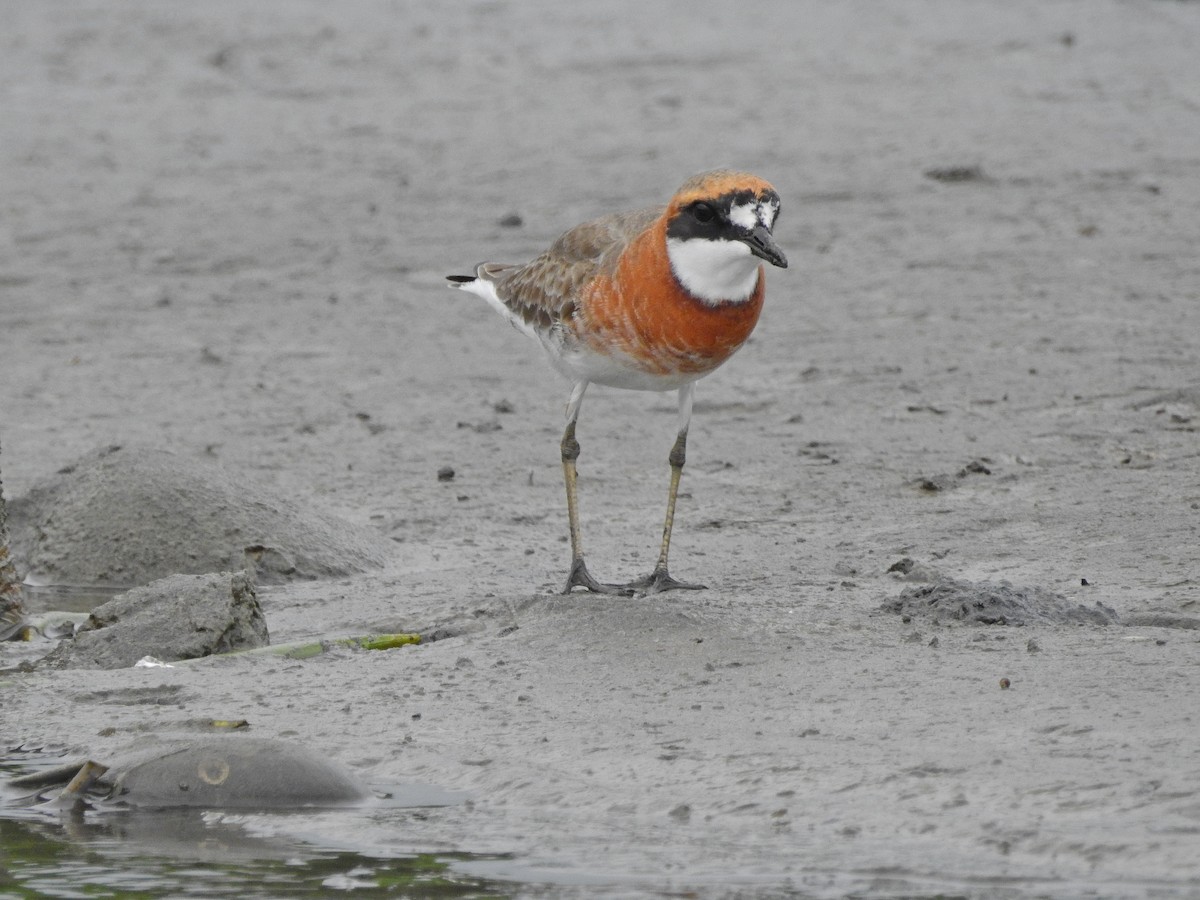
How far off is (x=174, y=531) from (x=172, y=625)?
1659 mm

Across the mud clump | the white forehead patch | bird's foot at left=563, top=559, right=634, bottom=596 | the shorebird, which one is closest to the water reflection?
the mud clump

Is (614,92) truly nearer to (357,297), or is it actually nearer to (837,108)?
(837,108)

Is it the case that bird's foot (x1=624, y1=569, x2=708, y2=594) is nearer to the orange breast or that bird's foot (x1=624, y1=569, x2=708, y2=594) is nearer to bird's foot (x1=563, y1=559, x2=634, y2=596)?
bird's foot (x1=563, y1=559, x2=634, y2=596)

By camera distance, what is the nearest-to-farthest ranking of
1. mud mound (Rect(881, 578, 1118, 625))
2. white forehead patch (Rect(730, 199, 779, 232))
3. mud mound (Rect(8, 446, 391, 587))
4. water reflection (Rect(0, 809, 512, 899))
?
water reflection (Rect(0, 809, 512, 899)) < mud mound (Rect(881, 578, 1118, 625)) < white forehead patch (Rect(730, 199, 779, 232)) < mud mound (Rect(8, 446, 391, 587))

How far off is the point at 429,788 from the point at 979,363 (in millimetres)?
6087

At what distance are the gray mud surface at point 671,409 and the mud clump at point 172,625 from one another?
264 mm

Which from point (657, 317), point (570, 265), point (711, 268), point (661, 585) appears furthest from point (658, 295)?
point (661, 585)

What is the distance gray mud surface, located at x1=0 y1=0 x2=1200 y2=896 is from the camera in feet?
18.2

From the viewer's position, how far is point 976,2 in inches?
840

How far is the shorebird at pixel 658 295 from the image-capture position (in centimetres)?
705

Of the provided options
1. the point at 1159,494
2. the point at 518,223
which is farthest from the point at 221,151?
the point at 1159,494

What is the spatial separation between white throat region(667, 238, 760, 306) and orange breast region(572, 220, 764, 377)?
0.03 metres

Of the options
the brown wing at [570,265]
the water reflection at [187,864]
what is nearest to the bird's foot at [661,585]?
the brown wing at [570,265]

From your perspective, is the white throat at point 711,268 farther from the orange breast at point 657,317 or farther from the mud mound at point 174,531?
the mud mound at point 174,531
